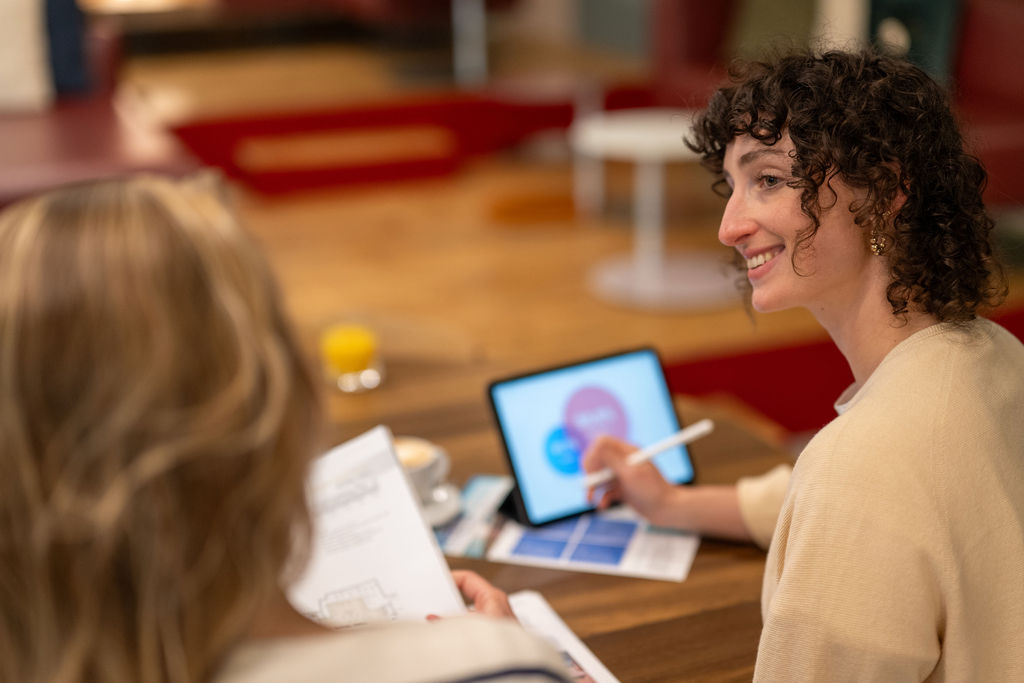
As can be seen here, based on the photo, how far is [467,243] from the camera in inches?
185

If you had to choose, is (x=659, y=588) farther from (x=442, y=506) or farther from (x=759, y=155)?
(x=759, y=155)

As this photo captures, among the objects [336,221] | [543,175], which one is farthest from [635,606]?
[543,175]

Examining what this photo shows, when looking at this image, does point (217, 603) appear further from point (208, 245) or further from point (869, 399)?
point (869, 399)

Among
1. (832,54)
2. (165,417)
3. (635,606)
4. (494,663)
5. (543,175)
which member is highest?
(832,54)

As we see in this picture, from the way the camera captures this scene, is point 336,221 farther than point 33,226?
Yes

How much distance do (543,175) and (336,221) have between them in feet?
3.78

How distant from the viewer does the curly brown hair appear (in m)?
0.99

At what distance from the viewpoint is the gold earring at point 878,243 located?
101 centimetres

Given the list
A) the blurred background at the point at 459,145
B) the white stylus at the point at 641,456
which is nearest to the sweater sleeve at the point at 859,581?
the white stylus at the point at 641,456

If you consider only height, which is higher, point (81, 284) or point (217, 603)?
point (81, 284)

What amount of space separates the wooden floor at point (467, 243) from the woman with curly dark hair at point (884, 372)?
44.2 inches

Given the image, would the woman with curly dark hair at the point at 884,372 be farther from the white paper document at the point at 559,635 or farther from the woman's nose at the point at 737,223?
the white paper document at the point at 559,635

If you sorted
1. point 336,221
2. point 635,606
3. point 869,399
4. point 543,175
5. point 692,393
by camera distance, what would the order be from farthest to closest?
point 543,175 < point 336,221 < point 692,393 < point 635,606 < point 869,399

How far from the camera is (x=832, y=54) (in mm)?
1044
